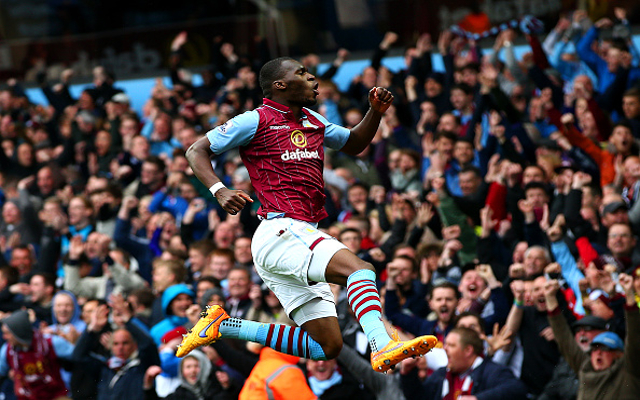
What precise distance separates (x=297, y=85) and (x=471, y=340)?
261cm

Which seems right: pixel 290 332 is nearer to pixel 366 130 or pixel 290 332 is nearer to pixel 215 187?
pixel 215 187

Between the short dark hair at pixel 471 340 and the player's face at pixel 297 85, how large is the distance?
2417 mm

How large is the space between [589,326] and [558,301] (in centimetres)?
30

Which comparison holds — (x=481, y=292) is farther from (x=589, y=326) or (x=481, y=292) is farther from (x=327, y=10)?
(x=327, y=10)

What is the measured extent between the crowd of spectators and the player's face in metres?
2.31

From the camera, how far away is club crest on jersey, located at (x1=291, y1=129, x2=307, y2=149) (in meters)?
6.01

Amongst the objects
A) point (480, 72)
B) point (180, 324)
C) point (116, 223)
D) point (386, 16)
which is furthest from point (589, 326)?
point (386, 16)

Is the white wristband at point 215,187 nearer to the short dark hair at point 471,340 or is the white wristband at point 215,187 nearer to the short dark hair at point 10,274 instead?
the short dark hair at point 471,340

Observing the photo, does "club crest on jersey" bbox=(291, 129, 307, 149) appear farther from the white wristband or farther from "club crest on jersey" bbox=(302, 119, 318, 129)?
the white wristband

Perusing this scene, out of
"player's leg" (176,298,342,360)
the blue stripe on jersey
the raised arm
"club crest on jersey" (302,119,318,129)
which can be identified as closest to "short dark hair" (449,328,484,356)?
"player's leg" (176,298,342,360)

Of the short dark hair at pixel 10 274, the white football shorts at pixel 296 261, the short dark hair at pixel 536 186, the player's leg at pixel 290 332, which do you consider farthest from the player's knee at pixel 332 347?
the short dark hair at pixel 10 274

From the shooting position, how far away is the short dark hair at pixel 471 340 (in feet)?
24.2

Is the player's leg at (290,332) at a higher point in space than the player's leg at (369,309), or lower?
lower

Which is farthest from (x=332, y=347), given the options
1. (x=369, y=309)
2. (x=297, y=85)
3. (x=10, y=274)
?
(x=10, y=274)
